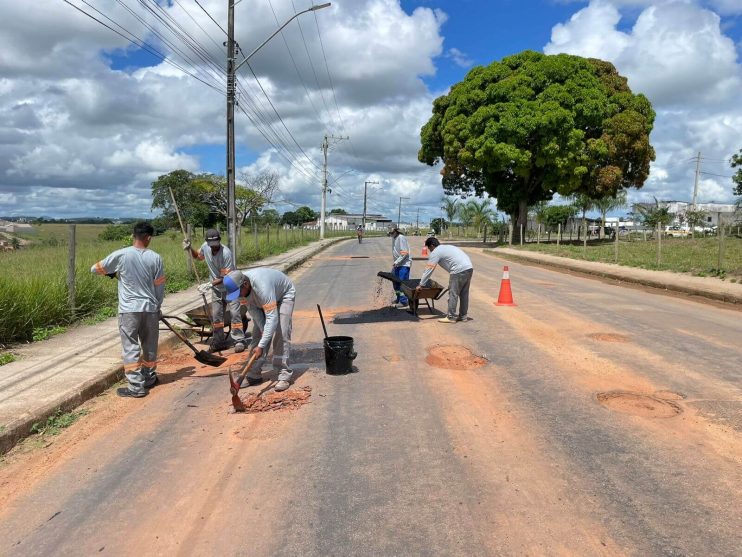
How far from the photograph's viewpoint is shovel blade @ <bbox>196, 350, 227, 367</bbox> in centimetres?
648

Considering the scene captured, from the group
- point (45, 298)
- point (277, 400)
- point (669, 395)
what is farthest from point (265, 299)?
point (45, 298)

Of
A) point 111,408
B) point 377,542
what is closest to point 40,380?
point 111,408

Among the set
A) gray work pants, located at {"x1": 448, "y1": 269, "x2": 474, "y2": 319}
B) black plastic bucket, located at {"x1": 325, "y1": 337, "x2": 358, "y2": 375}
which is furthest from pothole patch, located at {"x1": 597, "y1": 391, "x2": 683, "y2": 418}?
gray work pants, located at {"x1": 448, "y1": 269, "x2": 474, "y2": 319}

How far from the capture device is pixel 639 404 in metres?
4.89

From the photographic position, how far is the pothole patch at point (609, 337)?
7492 millimetres

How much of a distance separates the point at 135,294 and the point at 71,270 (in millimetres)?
3769

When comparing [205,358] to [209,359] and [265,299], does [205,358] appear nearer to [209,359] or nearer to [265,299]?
[209,359]

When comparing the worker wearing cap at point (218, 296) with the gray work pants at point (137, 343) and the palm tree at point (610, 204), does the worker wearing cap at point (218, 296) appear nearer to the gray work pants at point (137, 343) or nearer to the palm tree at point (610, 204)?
the gray work pants at point (137, 343)

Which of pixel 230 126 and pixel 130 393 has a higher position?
pixel 230 126

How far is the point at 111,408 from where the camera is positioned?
5.29 metres

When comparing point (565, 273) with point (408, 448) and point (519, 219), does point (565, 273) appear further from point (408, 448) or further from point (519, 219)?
point (519, 219)

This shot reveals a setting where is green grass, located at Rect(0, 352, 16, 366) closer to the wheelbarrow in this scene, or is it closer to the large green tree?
the wheelbarrow

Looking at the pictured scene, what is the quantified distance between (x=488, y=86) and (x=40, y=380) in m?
31.2

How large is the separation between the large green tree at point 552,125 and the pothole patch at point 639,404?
2626 cm
